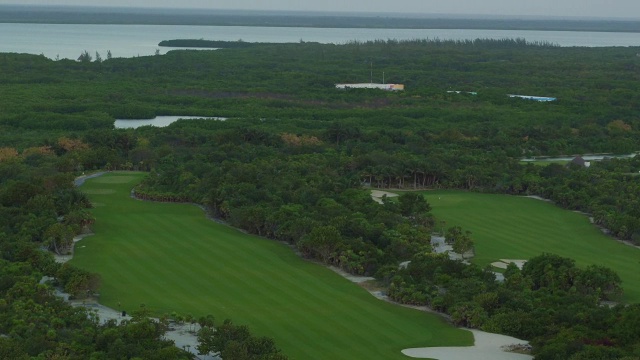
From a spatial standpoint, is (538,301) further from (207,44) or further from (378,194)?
(207,44)

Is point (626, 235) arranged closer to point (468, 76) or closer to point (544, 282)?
point (544, 282)

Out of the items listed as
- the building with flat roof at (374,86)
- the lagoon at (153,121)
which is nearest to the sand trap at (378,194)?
the lagoon at (153,121)

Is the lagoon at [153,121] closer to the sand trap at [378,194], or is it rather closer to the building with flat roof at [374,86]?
the building with flat roof at [374,86]

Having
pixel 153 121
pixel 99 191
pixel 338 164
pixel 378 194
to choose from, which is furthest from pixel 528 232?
pixel 153 121

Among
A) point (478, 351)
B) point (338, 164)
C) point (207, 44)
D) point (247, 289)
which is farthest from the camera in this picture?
point (207, 44)

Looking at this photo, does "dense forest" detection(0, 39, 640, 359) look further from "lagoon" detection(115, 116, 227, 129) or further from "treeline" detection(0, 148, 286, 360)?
"lagoon" detection(115, 116, 227, 129)

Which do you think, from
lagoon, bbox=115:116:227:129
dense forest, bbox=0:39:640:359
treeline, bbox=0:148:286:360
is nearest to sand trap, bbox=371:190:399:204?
dense forest, bbox=0:39:640:359

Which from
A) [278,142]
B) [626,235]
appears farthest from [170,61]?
[626,235]
